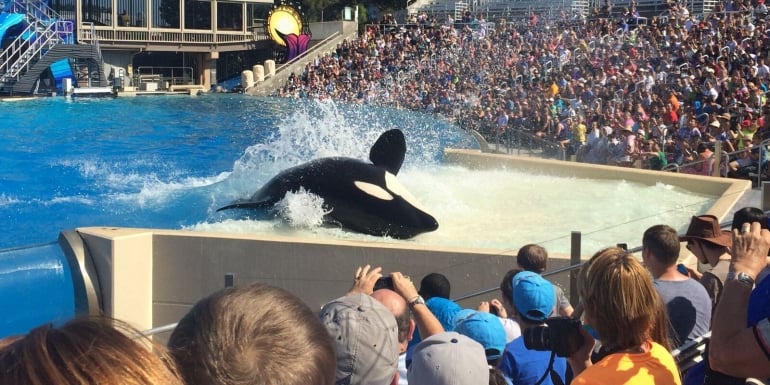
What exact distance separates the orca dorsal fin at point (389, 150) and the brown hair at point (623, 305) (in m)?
6.45

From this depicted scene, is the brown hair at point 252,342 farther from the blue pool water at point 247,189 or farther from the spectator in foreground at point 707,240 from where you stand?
the blue pool water at point 247,189

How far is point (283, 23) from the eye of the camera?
148 feet

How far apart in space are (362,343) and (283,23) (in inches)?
1740

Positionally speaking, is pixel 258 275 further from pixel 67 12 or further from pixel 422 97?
pixel 67 12

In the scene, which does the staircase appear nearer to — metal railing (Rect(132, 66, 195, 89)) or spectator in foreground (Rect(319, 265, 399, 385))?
metal railing (Rect(132, 66, 195, 89))

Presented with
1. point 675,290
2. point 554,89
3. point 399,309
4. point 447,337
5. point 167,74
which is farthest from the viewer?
point 167,74

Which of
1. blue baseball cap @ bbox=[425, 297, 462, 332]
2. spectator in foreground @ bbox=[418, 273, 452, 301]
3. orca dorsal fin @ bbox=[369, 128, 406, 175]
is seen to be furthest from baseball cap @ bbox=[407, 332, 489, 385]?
orca dorsal fin @ bbox=[369, 128, 406, 175]

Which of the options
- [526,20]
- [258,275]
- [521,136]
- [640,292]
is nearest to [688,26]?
[521,136]

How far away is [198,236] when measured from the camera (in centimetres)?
740

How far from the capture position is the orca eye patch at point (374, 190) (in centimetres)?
895

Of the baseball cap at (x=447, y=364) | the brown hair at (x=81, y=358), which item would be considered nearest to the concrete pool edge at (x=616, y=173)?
the baseball cap at (x=447, y=364)

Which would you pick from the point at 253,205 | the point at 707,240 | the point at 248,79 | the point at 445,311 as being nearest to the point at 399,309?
the point at 445,311

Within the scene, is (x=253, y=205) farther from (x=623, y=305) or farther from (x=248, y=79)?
(x=248, y=79)

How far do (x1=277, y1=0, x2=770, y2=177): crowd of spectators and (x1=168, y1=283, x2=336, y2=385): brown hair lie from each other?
11566mm
